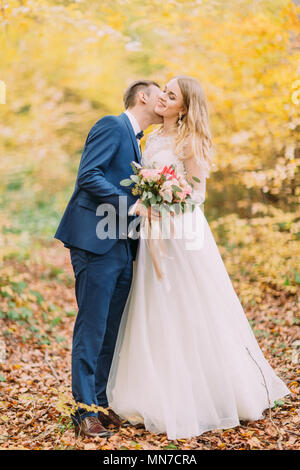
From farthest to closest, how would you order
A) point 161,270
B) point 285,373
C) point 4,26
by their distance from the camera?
point 4,26, point 285,373, point 161,270

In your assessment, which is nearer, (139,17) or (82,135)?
(139,17)

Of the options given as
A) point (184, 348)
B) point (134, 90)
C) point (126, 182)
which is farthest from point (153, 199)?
point (184, 348)

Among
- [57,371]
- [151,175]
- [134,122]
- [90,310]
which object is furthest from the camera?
[57,371]

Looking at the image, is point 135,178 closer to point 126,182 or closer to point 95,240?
point 126,182

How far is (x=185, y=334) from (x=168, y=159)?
4.16ft

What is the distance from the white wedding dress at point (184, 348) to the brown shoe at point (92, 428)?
24cm

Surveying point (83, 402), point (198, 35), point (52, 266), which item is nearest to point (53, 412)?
point (83, 402)

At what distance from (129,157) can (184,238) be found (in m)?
0.71

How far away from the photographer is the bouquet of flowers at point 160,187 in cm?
302

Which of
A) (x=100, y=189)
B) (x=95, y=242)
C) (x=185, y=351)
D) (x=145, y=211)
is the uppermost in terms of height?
(x=100, y=189)

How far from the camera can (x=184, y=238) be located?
3.38 metres

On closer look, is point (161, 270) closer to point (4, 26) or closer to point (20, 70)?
point (4, 26)

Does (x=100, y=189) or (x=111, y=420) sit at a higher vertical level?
(x=100, y=189)

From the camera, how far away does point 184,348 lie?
3.24 m
